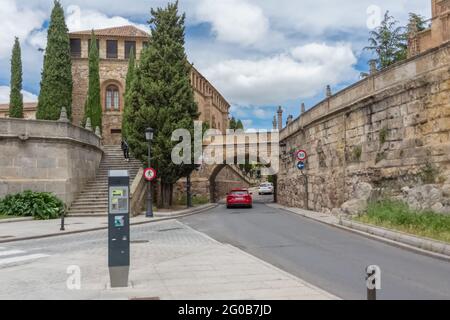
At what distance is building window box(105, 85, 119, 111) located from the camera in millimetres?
49750

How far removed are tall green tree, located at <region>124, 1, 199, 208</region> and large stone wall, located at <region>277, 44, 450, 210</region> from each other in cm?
797

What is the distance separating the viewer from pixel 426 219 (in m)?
12.7

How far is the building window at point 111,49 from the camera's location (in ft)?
166

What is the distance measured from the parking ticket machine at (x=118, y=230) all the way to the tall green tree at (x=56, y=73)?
35.6 m

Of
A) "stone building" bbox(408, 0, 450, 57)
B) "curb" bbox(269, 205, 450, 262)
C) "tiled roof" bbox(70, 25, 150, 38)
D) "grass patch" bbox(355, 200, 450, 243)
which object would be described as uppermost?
"tiled roof" bbox(70, 25, 150, 38)

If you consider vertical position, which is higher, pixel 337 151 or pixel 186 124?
pixel 186 124

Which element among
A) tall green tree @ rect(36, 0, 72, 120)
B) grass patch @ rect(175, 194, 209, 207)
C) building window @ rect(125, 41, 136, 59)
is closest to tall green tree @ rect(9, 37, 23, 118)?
tall green tree @ rect(36, 0, 72, 120)

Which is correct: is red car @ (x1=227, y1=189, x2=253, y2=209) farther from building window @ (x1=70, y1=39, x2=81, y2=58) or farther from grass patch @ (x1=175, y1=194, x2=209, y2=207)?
building window @ (x1=70, y1=39, x2=81, y2=58)

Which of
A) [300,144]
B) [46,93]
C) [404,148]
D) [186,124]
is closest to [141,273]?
[404,148]

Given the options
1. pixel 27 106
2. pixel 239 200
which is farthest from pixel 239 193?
pixel 27 106

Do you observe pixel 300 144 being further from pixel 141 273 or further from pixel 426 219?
pixel 141 273

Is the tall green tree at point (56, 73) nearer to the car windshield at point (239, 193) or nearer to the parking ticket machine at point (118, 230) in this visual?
the car windshield at point (239, 193)

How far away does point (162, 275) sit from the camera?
8.37 m
